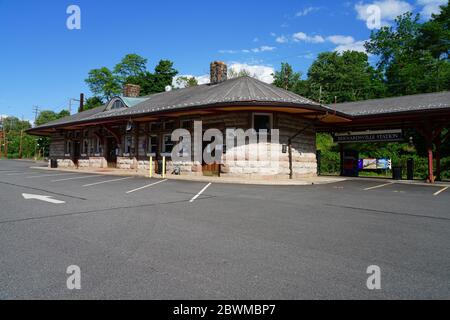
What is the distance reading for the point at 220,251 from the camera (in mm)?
4207

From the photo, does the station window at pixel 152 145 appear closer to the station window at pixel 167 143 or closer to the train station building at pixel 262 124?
the train station building at pixel 262 124

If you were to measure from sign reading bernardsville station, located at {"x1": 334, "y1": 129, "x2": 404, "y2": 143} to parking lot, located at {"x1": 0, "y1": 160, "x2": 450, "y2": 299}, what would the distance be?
12822 mm

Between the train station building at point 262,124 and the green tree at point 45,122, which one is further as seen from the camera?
the green tree at point 45,122

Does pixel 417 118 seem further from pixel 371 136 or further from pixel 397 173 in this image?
pixel 397 173

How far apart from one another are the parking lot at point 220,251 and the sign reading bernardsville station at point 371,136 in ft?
42.1

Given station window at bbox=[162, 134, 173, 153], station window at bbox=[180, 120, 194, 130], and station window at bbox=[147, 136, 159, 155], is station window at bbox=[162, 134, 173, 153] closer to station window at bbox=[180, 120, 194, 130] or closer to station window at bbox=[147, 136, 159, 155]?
station window at bbox=[147, 136, 159, 155]

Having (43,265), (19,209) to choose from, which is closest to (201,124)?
(19,209)

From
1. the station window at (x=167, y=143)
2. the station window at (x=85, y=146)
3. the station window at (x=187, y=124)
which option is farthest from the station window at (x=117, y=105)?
the station window at (x=187, y=124)

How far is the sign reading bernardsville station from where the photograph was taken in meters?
19.1

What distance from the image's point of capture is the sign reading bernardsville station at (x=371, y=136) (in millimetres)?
19092

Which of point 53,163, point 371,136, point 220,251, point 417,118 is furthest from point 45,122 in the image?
point 220,251

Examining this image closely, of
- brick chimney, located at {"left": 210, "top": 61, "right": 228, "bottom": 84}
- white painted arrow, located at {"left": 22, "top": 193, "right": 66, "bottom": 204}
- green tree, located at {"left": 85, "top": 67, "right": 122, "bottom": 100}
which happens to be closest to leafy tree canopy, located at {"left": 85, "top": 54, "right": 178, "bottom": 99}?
green tree, located at {"left": 85, "top": 67, "right": 122, "bottom": 100}
